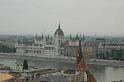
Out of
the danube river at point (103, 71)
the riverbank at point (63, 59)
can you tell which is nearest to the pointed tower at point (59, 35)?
the riverbank at point (63, 59)

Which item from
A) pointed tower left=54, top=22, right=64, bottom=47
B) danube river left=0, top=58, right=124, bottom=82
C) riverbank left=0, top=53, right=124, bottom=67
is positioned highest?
pointed tower left=54, top=22, right=64, bottom=47

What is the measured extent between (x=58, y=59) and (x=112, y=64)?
240 cm

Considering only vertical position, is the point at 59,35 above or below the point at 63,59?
above

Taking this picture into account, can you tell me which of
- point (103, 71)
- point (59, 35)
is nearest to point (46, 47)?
point (59, 35)

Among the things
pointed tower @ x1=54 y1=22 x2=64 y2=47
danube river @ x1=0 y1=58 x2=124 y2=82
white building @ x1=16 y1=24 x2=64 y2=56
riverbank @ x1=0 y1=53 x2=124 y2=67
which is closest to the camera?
danube river @ x1=0 y1=58 x2=124 y2=82

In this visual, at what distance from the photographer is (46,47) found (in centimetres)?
1520

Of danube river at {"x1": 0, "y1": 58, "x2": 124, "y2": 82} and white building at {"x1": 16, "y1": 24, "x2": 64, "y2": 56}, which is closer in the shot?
danube river at {"x1": 0, "y1": 58, "x2": 124, "y2": 82}

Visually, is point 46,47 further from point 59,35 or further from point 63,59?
point 63,59

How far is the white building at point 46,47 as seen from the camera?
579 inches

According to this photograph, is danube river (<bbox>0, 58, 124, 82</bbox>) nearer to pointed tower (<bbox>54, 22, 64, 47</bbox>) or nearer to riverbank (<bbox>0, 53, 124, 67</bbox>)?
riverbank (<bbox>0, 53, 124, 67</bbox>)

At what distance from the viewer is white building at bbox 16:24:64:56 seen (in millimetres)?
14719

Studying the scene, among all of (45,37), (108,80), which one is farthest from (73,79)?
(45,37)

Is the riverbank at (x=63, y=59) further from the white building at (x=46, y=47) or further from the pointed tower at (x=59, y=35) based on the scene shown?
the pointed tower at (x=59, y=35)

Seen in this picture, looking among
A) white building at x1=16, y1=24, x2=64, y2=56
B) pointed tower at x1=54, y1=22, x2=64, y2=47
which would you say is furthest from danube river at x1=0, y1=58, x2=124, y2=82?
pointed tower at x1=54, y1=22, x2=64, y2=47
